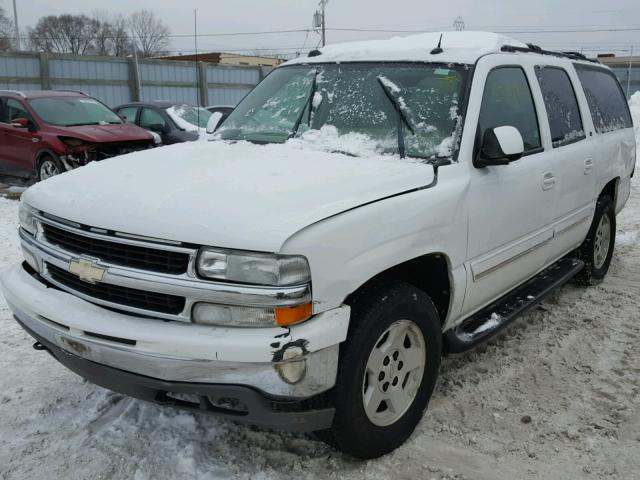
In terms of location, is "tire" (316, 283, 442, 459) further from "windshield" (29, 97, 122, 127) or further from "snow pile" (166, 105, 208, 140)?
"snow pile" (166, 105, 208, 140)

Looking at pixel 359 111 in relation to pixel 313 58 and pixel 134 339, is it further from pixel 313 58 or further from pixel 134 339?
pixel 134 339

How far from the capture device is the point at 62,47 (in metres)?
71.9

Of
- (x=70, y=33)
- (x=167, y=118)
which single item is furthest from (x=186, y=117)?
(x=70, y=33)

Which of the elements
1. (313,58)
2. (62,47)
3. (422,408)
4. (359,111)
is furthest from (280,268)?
(62,47)

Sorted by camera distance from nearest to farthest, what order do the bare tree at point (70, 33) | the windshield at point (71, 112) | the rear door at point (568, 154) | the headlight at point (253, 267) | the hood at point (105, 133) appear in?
the headlight at point (253, 267)
the rear door at point (568, 154)
the hood at point (105, 133)
the windshield at point (71, 112)
the bare tree at point (70, 33)

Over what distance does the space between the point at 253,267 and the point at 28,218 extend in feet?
4.79

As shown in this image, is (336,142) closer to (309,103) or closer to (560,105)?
(309,103)

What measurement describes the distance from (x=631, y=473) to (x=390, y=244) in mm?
1581

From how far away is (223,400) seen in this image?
2.59 meters

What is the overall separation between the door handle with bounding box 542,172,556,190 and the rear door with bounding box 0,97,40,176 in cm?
811

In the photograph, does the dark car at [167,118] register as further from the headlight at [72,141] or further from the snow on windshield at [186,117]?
the headlight at [72,141]

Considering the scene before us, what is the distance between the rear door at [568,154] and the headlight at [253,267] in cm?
248

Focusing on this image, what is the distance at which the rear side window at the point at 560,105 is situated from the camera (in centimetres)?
427

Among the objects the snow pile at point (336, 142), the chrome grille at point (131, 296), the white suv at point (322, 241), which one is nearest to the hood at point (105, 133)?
the white suv at point (322, 241)
